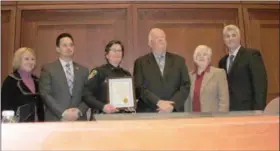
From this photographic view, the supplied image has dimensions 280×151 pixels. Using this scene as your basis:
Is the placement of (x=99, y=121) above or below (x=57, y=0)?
below

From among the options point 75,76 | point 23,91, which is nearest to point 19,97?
point 23,91

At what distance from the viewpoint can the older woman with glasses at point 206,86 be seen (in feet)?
6.25

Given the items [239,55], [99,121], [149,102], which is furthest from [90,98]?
[99,121]

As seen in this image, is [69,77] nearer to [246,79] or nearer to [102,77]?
[102,77]

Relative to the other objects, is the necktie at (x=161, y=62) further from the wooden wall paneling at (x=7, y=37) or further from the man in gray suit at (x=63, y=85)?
the wooden wall paneling at (x=7, y=37)

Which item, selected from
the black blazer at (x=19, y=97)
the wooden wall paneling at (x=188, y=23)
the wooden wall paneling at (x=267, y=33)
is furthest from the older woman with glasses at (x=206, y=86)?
the wooden wall paneling at (x=267, y=33)

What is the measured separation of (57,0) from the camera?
9.65ft

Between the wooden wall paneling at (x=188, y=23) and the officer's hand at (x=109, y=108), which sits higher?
the wooden wall paneling at (x=188, y=23)

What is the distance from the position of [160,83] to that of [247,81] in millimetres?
479

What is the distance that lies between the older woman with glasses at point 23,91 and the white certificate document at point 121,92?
0.43m

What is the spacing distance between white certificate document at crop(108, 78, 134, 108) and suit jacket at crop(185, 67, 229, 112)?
1.15 feet

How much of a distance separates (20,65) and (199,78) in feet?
3.25

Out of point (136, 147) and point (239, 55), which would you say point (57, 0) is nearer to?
point (239, 55)

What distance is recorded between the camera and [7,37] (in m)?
2.85
